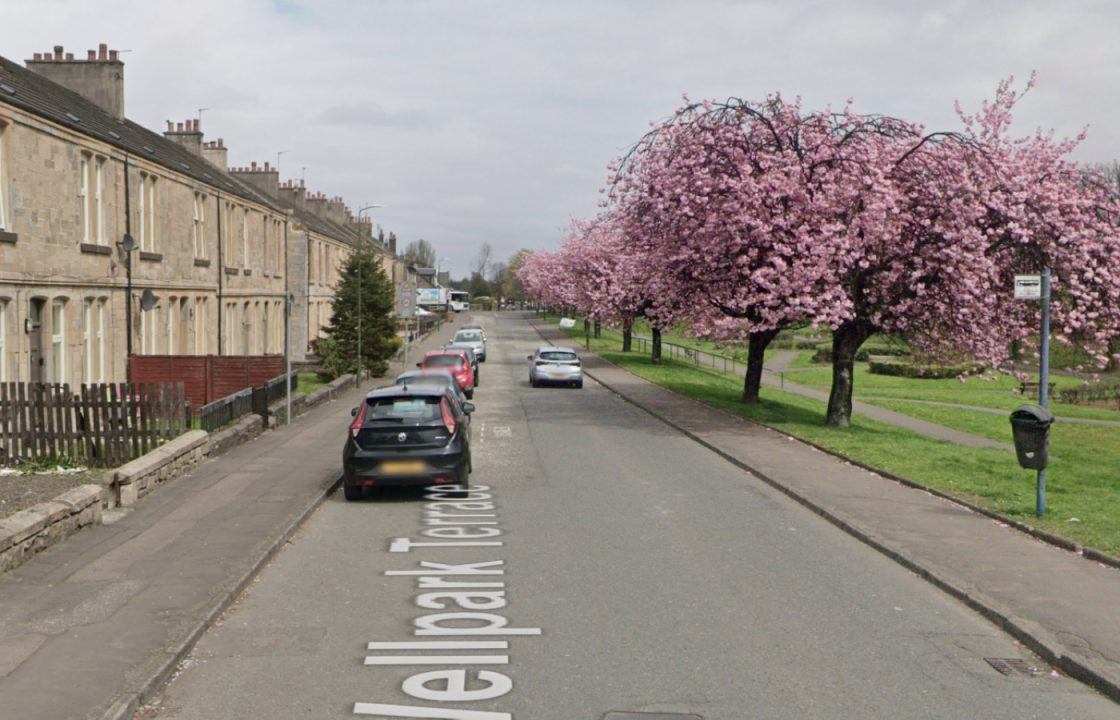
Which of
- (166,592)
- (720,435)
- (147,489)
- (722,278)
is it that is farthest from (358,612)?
(722,278)

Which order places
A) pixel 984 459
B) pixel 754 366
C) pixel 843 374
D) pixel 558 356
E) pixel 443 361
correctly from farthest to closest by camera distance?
pixel 558 356, pixel 443 361, pixel 754 366, pixel 843 374, pixel 984 459

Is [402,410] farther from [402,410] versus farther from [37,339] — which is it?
[37,339]

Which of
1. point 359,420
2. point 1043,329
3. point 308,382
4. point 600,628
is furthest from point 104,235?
point 1043,329

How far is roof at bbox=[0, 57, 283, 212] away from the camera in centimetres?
1920

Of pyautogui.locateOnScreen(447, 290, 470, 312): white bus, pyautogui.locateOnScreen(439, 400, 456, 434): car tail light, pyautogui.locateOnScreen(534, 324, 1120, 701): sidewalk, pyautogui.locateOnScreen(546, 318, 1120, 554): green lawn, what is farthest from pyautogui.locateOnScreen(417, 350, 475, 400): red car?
pyautogui.locateOnScreen(447, 290, 470, 312): white bus

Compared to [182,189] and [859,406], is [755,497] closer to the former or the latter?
[182,189]

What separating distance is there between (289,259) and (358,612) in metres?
36.4

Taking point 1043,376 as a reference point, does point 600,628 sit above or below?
below

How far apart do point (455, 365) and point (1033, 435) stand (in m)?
21.1

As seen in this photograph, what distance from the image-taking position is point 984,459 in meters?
18.5

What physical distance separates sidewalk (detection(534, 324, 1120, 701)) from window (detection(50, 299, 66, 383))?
12847mm

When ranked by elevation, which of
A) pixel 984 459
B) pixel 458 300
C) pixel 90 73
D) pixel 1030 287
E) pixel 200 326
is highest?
pixel 90 73

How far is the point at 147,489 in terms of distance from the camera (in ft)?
42.9

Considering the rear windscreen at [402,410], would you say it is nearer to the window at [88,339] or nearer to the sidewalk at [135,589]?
the sidewalk at [135,589]
